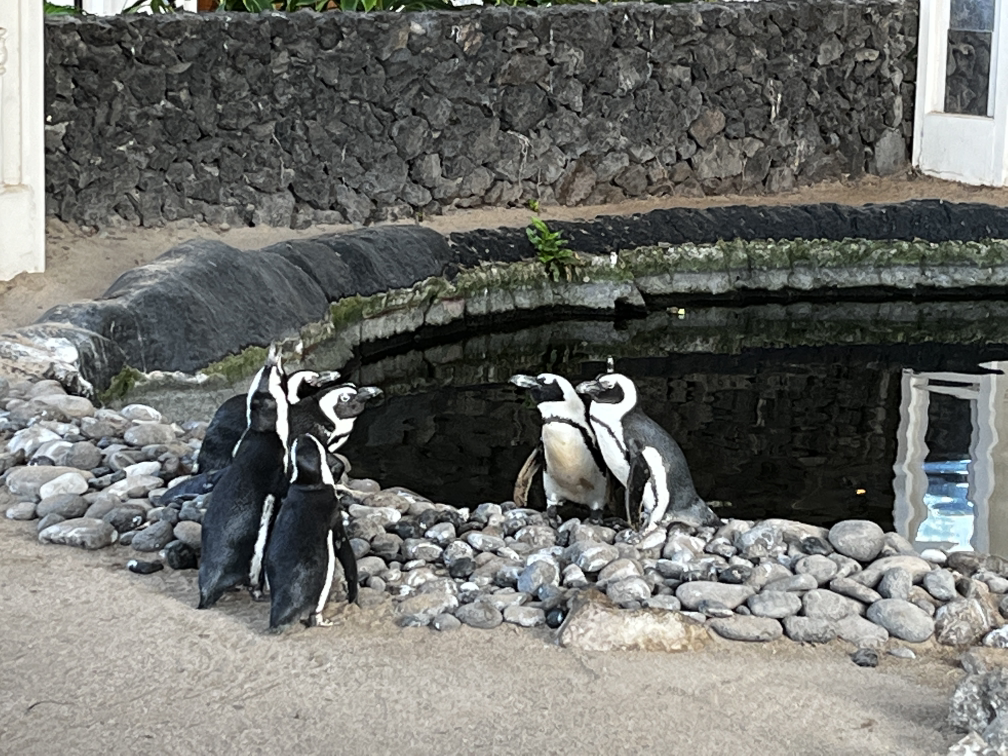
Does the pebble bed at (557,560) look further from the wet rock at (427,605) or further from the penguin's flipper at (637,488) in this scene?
the penguin's flipper at (637,488)

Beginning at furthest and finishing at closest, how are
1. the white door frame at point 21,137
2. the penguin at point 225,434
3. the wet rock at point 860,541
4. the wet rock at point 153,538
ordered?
the white door frame at point 21,137, the penguin at point 225,434, the wet rock at point 860,541, the wet rock at point 153,538

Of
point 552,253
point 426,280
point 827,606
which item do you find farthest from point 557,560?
point 552,253

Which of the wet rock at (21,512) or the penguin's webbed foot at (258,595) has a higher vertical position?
the wet rock at (21,512)

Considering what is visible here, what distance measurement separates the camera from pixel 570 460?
18.1ft

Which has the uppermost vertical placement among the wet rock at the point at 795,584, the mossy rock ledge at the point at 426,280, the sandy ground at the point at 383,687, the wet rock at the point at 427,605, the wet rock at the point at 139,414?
the mossy rock ledge at the point at 426,280

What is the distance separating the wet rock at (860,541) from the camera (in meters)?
4.53

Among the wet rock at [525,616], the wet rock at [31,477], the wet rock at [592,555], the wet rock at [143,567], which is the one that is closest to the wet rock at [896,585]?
the wet rock at [592,555]

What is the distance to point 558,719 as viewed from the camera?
11.2 ft

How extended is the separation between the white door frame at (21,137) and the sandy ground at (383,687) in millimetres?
3384

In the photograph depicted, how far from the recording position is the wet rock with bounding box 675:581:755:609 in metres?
4.14

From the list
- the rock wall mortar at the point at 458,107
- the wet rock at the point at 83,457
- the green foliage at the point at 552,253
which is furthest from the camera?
the green foliage at the point at 552,253

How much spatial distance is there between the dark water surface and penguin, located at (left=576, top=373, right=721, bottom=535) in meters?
1.14

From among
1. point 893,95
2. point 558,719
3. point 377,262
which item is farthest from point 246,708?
point 893,95

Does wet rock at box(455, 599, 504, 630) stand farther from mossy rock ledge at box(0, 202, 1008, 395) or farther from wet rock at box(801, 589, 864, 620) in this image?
mossy rock ledge at box(0, 202, 1008, 395)
